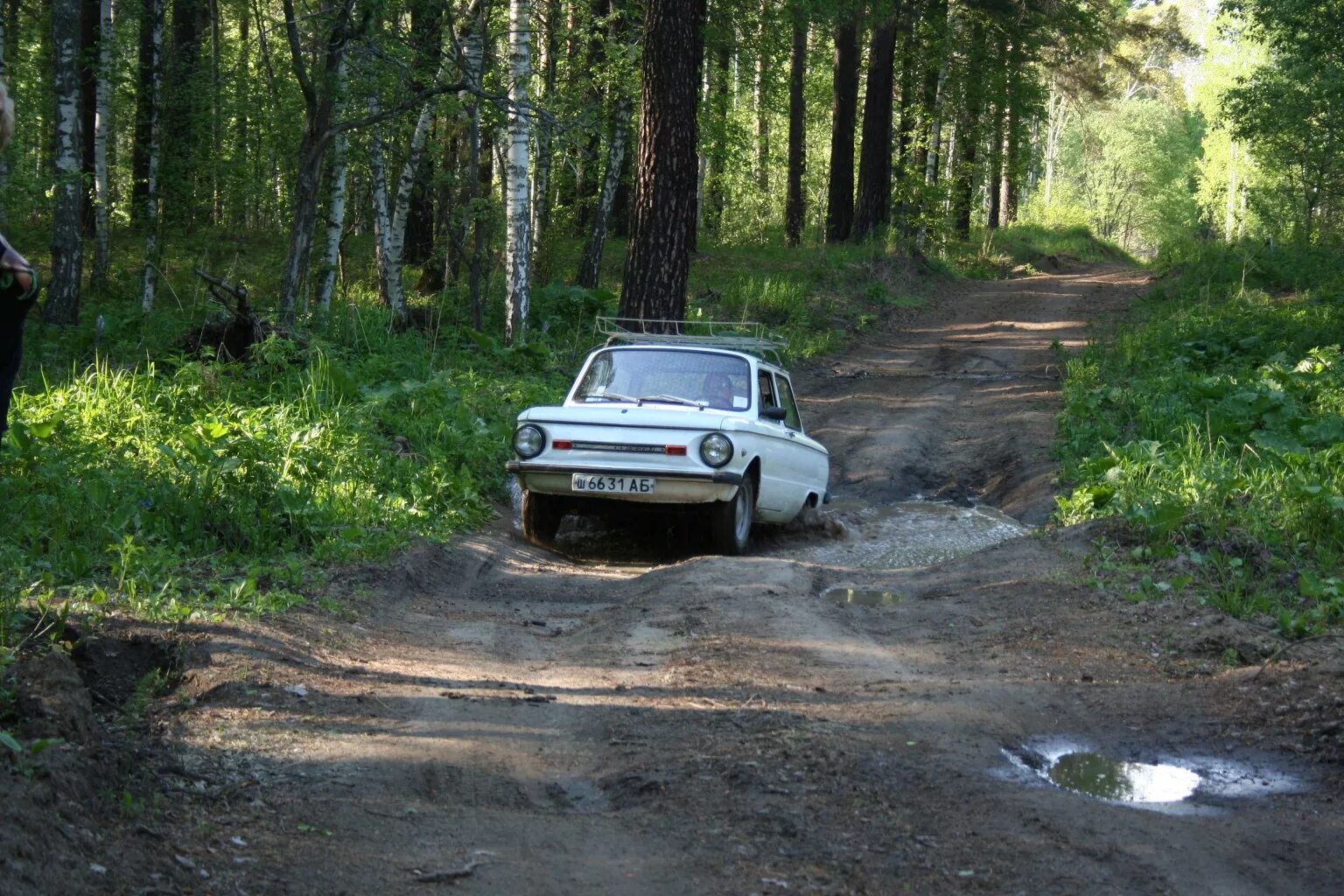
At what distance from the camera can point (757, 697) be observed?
5.50 m

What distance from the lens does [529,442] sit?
374 inches

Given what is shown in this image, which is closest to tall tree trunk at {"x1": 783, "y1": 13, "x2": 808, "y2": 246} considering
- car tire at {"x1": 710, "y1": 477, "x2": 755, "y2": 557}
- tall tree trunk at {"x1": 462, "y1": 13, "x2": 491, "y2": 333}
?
tall tree trunk at {"x1": 462, "y1": 13, "x2": 491, "y2": 333}

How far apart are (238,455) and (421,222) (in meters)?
17.8

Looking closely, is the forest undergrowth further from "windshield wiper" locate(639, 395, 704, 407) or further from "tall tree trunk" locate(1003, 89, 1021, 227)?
"tall tree trunk" locate(1003, 89, 1021, 227)

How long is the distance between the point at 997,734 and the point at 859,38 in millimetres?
27695

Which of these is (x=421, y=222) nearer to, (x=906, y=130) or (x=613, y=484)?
(x=613, y=484)

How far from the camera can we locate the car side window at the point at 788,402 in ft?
37.1

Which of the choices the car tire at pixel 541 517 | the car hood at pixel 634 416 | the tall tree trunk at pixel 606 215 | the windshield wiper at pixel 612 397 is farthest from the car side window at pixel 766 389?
the tall tree trunk at pixel 606 215

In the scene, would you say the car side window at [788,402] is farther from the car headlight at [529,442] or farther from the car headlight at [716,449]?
the car headlight at [529,442]

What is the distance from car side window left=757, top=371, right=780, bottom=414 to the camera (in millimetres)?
10703

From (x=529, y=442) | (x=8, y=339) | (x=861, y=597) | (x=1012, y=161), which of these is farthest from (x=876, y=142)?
(x=8, y=339)

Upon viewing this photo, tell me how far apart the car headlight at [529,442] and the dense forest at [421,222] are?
0.81 m

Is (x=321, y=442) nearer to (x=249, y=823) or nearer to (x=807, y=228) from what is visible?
(x=249, y=823)

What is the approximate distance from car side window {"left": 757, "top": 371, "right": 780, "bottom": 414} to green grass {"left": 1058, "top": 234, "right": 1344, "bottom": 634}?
Answer: 2.48 metres
